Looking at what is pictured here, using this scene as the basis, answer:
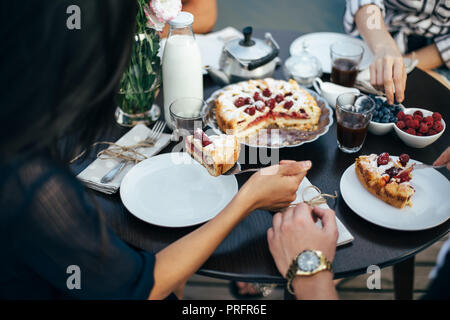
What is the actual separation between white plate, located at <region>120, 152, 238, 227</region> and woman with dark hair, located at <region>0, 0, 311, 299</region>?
0.14 metres

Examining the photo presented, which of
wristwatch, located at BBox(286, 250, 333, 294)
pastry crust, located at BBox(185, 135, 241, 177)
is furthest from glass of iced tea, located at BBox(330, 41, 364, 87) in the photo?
wristwatch, located at BBox(286, 250, 333, 294)

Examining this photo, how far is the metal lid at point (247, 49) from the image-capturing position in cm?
165

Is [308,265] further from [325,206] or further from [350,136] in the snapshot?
[350,136]

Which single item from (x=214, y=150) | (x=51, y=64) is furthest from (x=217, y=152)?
(x=51, y=64)

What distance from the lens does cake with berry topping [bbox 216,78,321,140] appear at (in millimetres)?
1483

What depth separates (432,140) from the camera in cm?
139

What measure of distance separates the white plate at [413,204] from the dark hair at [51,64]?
78cm

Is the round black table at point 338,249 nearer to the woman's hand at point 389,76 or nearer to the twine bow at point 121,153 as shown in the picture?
the twine bow at point 121,153

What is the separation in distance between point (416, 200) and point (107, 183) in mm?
916

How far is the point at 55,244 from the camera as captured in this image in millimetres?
829

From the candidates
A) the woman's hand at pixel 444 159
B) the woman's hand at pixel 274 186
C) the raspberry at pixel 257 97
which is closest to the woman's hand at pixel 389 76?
the woman's hand at pixel 444 159

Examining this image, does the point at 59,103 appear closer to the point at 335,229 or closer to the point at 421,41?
the point at 335,229

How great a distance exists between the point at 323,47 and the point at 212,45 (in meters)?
0.55
